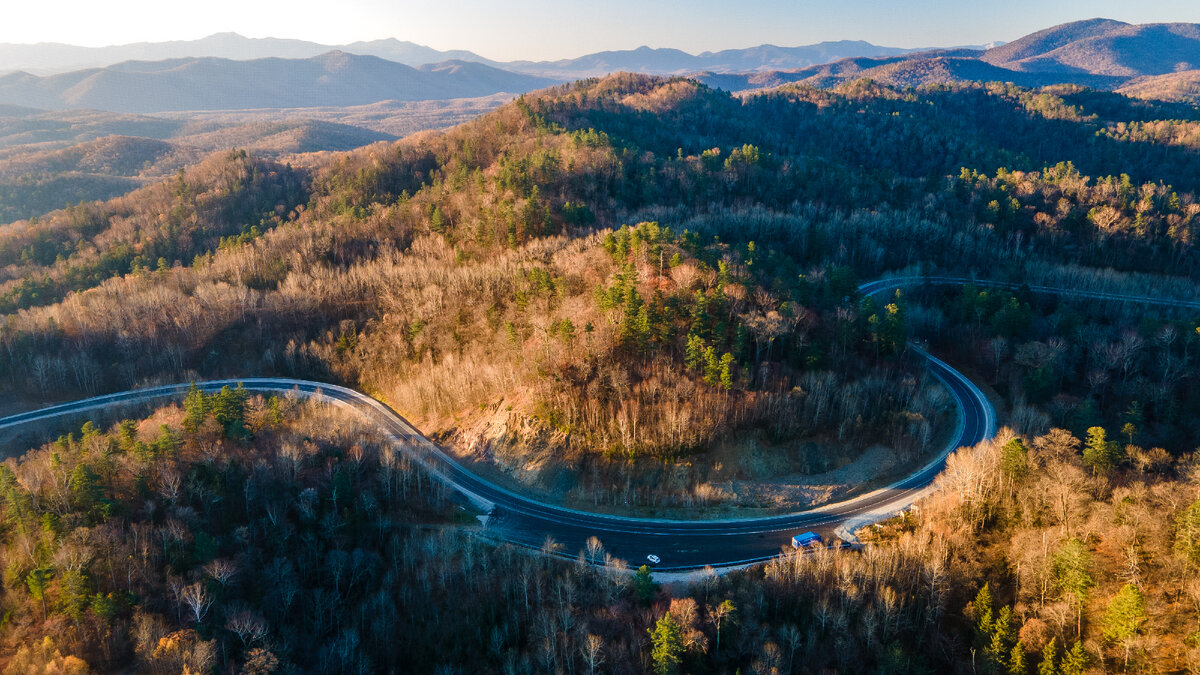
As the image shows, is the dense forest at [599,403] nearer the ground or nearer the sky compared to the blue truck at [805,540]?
nearer the sky

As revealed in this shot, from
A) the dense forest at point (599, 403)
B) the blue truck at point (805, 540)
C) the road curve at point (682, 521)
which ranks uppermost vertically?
the dense forest at point (599, 403)

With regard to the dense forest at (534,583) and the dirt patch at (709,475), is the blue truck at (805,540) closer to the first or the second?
the dense forest at (534,583)

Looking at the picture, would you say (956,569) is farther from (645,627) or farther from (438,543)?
(438,543)

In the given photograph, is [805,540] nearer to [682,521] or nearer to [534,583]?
[682,521]

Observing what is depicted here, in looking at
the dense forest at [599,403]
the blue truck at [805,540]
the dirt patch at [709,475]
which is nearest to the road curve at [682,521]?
the dirt patch at [709,475]

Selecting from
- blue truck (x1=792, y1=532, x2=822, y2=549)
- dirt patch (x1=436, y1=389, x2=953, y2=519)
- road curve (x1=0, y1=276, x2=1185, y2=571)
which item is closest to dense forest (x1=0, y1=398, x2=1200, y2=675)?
blue truck (x1=792, y1=532, x2=822, y2=549)

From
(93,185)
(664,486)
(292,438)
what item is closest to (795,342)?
(664,486)

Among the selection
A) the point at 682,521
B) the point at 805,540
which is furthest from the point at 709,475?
the point at 805,540
